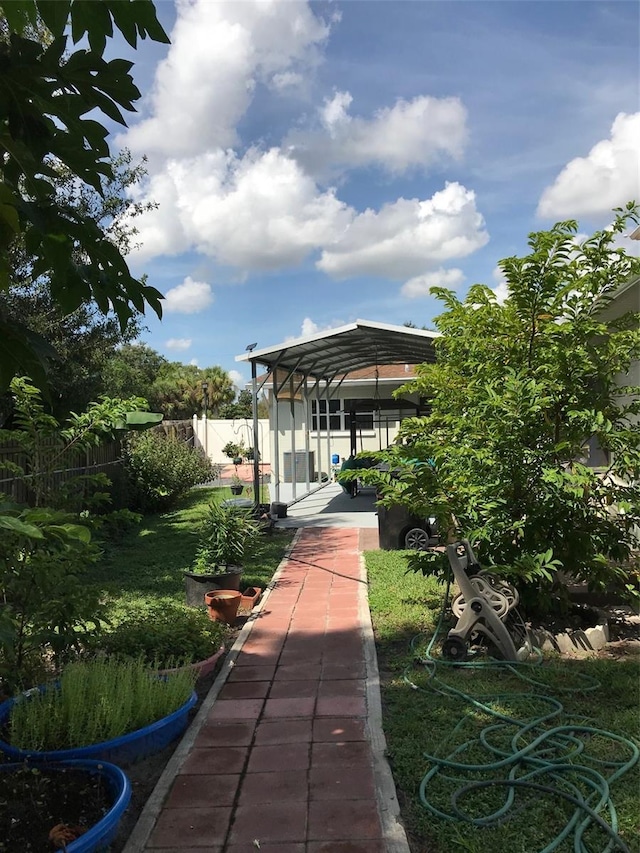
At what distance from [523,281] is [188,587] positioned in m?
4.42

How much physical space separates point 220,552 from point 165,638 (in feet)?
7.98

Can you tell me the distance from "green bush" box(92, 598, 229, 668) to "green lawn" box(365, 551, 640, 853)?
1.36 m

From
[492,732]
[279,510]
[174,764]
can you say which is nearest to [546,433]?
[492,732]

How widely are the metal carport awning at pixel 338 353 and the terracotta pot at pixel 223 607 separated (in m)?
5.21

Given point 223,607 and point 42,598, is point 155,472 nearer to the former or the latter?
point 223,607

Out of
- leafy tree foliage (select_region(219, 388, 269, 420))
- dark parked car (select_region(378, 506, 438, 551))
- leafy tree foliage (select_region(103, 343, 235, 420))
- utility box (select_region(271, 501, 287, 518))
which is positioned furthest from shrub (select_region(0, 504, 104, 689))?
leafy tree foliage (select_region(219, 388, 269, 420))

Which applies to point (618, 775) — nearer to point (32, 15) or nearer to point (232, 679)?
point (232, 679)

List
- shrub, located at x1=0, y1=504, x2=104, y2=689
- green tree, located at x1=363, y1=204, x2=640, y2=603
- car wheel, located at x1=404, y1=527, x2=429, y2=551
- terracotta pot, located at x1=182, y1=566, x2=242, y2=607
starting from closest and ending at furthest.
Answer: shrub, located at x1=0, y1=504, x2=104, y2=689 < green tree, located at x1=363, y1=204, x2=640, y2=603 < terracotta pot, located at x1=182, y1=566, x2=242, y2=607 < car wheel, located at x1=404, y1=527, x2=429, y2=551

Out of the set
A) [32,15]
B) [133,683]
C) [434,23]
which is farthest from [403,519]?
[32,15]

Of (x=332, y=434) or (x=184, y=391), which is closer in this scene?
(x=332, y=434)

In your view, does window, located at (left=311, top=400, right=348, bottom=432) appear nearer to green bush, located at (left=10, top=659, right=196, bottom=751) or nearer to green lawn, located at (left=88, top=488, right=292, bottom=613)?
green lawn, located at (left=88, top=488, right=292, bottom=613)

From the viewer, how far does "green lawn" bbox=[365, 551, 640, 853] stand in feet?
9.09

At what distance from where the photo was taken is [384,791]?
10.2 ft

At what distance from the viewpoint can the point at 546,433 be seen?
5.21 m
